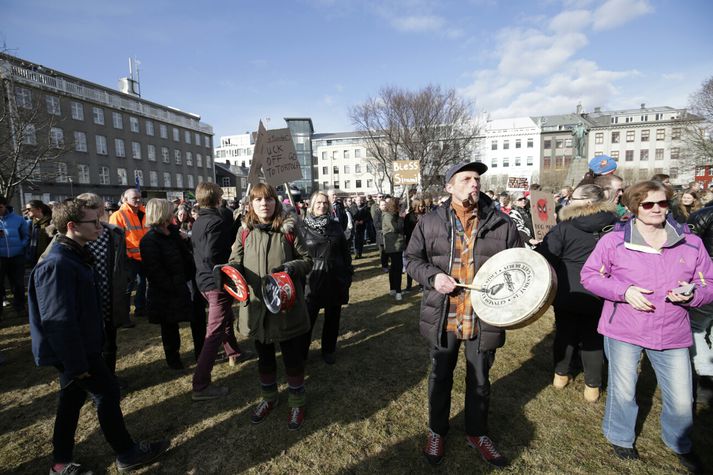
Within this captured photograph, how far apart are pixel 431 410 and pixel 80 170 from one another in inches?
1737

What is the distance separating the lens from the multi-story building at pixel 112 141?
105 ft

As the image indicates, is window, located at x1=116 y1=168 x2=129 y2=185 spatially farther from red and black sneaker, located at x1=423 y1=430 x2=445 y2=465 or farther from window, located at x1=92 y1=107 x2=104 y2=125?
red and black sneaker, located at x1=423 y1=430 x2=445 y2=465

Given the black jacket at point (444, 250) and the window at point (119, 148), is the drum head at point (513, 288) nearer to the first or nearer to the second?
the black jacket at point (444, 250)

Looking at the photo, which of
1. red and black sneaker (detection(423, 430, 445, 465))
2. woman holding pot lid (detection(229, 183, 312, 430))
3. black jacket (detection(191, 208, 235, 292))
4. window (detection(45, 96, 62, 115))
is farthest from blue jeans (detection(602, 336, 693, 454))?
window (detection(45, 96, 62, 115))

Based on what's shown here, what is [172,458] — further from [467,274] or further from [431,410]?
[467,274]

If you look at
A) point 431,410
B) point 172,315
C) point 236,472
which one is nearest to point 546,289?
point 431,410

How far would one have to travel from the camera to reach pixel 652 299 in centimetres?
241

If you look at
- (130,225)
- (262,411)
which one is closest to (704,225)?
(262,411)

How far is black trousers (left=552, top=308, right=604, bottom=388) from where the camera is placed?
3.53 meters

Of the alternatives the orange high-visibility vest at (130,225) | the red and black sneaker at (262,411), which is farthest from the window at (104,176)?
the red and black sneaker at (262,411)

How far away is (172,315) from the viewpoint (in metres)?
4.07

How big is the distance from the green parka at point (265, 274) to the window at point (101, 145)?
44.3 meters

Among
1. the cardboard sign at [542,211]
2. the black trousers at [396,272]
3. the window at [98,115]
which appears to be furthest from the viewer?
the window at [98,115]

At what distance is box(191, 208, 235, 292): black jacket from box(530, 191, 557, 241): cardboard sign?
4201mm
